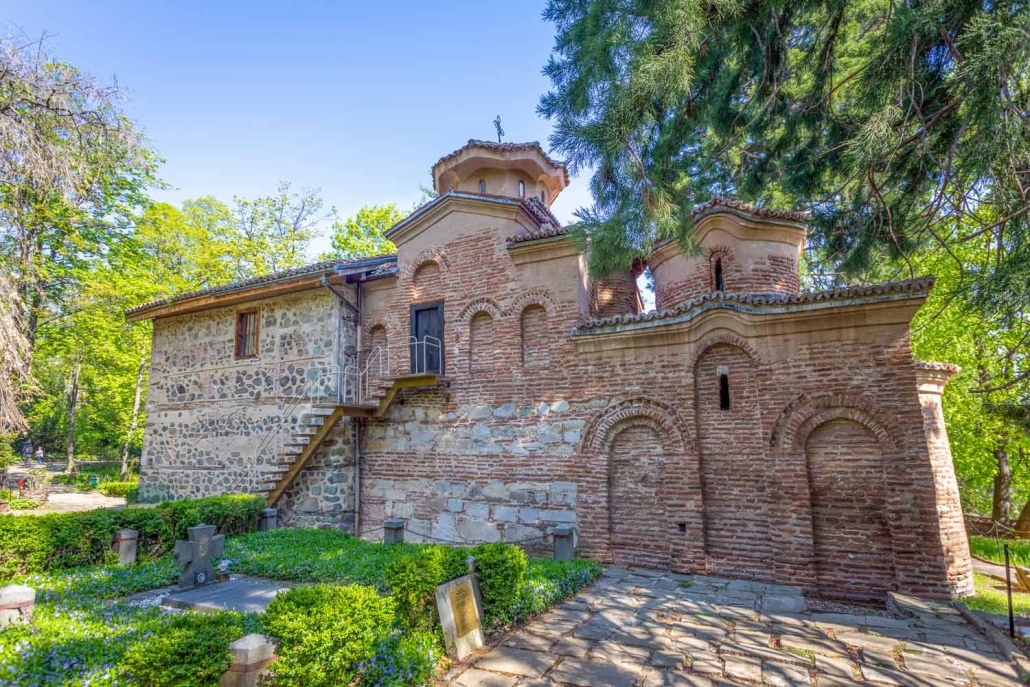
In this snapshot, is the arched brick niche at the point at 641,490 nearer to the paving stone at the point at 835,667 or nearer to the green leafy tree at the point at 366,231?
the paving stone at the point at 835,667

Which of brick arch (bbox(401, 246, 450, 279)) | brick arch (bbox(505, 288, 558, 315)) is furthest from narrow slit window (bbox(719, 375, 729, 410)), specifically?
brick arch (bbox(401, 246, 450, 279))

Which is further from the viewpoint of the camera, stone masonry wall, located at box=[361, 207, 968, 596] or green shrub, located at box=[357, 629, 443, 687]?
stone masonry wall, located at box=[361, 207, 968, 596]

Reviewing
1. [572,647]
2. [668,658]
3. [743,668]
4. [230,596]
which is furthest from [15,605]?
[743,668]

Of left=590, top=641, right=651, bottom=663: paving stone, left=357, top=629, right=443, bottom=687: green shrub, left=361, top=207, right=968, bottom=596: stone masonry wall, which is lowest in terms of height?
left=590, top=641, right=651, bottom=663: paving stone

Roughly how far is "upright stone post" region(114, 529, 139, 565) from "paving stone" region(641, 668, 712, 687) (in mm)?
8467

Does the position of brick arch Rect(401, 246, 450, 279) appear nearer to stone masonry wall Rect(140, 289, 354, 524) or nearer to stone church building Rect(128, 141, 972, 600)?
stone church building Rect(128, 141, 972, 600)

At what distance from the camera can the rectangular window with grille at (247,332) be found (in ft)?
45.4

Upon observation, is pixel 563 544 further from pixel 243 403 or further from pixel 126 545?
pixel 243 403

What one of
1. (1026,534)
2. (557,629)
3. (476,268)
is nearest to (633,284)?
(476,268)

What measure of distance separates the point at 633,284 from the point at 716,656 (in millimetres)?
8713

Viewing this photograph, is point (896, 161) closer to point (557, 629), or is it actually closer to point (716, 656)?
point (716, 656)

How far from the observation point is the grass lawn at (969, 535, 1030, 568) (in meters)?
12.7

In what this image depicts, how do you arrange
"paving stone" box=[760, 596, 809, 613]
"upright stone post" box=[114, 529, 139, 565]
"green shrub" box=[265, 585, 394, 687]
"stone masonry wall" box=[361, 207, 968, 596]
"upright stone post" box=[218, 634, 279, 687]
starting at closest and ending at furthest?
"upright stone post" box=[218, 634, 279, 687] → "green shrub" box=[265, 585, 394, 687] → "paving stone" box=[760, 596, 809, 613] → "stone masonry wall" box=[361, 207, 968, 596] → "upright stone post" box=[114, 529, 139, 565]

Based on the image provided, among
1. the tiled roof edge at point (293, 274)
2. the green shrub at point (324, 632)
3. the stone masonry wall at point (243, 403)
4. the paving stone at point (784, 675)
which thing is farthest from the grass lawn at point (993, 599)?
the tiled roof edge at point (293, 274)
